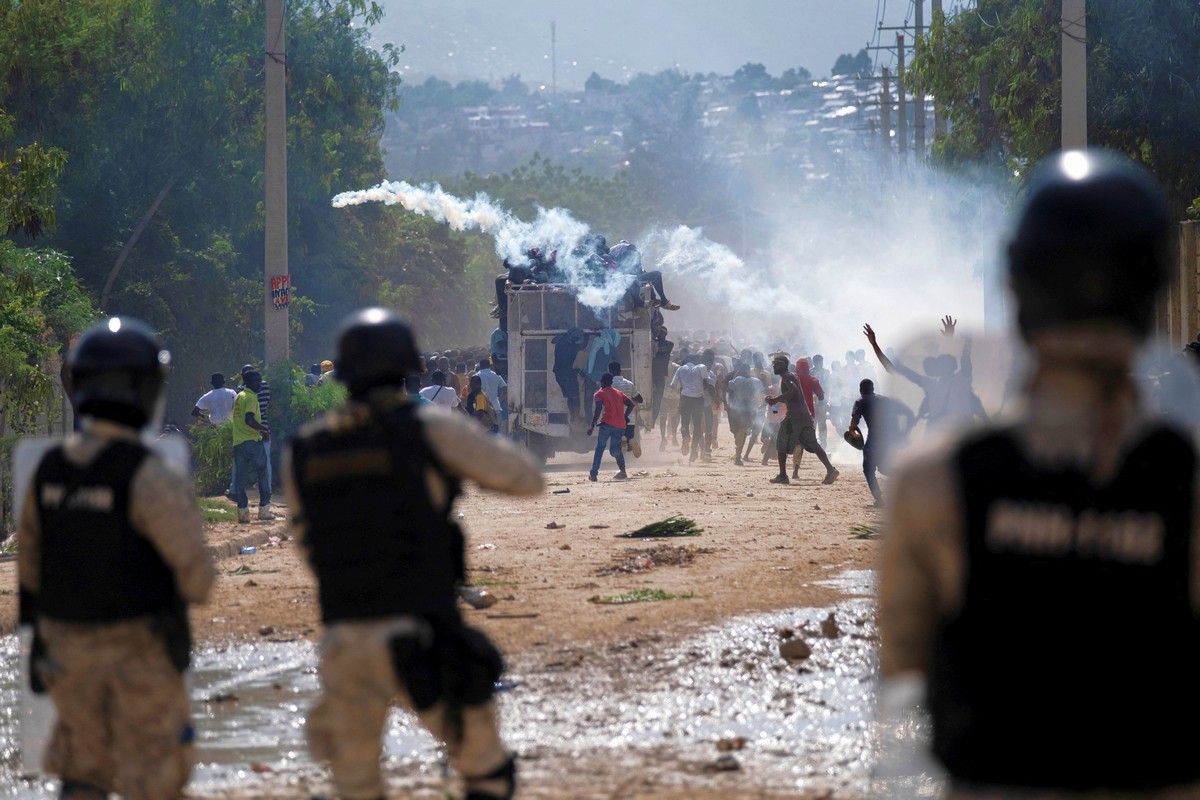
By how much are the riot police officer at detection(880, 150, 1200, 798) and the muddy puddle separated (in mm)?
4010

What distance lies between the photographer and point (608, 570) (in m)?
13.1

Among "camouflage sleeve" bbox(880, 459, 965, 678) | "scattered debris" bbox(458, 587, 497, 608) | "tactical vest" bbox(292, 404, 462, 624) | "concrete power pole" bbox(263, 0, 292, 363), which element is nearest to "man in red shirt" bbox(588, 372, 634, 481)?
"concrete power pole" bbox(263, 0, 292, 363)

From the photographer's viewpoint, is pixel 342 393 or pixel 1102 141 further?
pixel 1102 141

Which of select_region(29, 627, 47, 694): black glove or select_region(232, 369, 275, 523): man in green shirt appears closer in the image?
select_region(29, 627, 47, 694): black glove

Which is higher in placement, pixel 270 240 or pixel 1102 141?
pixel 1102 141

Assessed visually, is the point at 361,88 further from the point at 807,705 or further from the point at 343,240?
the point at 807,705

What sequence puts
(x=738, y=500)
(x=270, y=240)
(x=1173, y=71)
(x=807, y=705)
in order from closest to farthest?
(x=807, y=705) → (x=738, y=500) → (x=270, y=240) → (x=1173, y=71)

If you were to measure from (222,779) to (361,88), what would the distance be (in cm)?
3467

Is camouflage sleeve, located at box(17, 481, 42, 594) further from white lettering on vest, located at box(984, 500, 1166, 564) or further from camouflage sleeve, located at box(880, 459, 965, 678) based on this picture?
white lettering on vest, located at box(984, 500, 1166, 564)

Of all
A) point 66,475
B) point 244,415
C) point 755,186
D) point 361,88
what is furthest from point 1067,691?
point 755,186

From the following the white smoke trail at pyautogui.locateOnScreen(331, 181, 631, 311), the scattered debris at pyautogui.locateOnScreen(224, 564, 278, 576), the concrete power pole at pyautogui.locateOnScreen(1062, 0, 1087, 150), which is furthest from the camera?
the white smoke trail at pyautogui.locateOnScreen(331, 181, 631, 311)

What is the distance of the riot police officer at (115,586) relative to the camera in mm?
4492

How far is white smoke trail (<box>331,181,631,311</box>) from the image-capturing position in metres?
27.0

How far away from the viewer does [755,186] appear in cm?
15775
